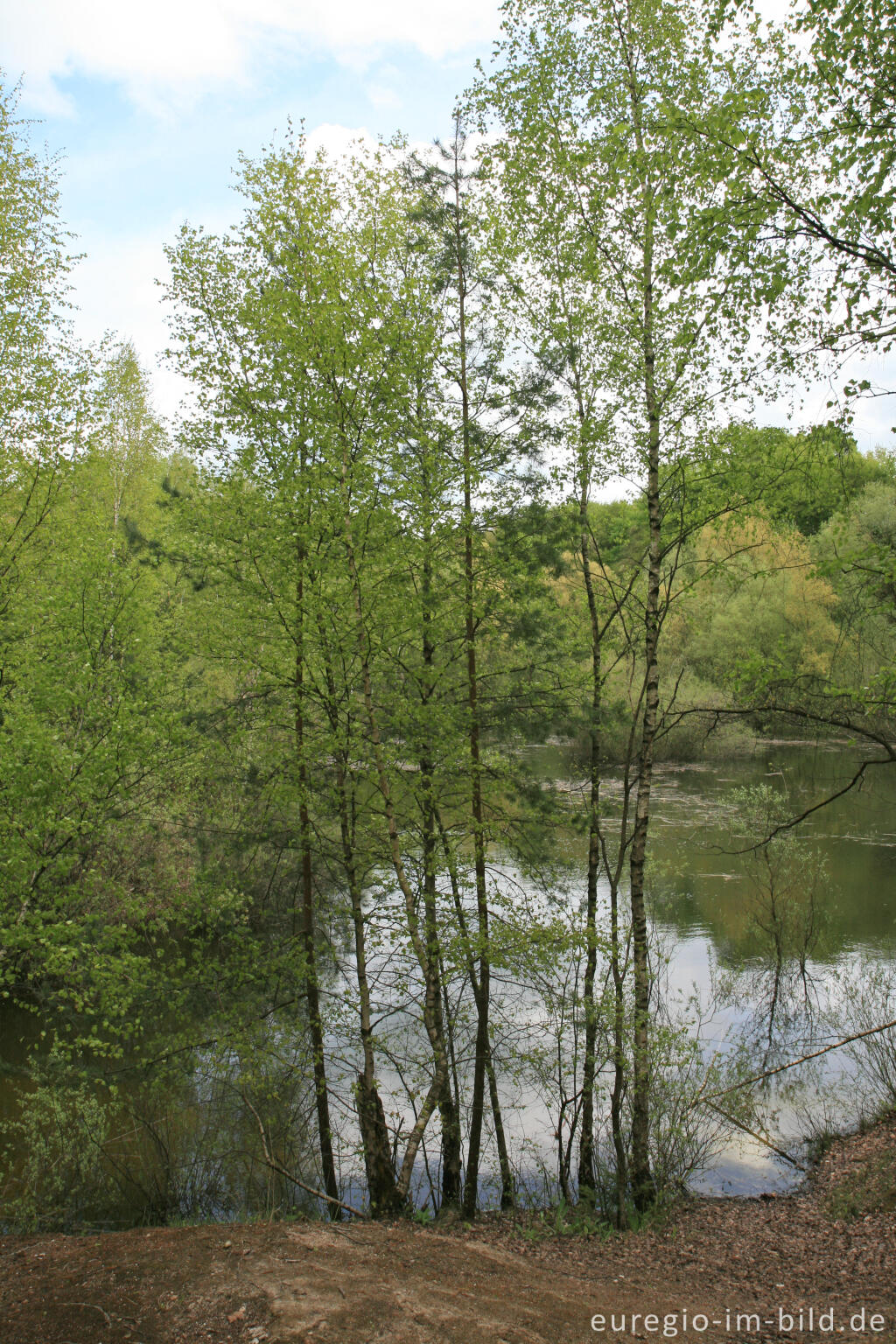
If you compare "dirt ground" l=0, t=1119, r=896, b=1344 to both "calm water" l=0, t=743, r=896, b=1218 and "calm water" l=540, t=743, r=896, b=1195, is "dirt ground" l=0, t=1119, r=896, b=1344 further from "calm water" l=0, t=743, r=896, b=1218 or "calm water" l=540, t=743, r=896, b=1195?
"calm water" l=540, t=743, r=896, b=1195

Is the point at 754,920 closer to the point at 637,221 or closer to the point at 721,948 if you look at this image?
the point at 721,948

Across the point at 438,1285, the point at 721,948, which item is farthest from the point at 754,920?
the point at 438,1285

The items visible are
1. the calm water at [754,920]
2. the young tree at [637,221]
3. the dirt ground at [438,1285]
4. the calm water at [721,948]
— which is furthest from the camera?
the calm water at [754,920]

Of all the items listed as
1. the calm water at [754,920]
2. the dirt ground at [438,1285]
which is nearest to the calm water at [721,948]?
the calm water at [754,920]

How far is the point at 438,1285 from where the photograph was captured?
16.5 ft

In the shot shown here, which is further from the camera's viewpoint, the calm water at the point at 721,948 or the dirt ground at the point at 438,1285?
the calm water at the point at 721,948

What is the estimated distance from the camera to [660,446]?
762cm

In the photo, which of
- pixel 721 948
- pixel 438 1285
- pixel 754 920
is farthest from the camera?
pixel 754 920

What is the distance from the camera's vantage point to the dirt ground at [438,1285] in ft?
14.4

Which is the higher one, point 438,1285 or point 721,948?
point 721,948

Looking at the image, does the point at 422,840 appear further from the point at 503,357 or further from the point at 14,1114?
the point at 14,1114

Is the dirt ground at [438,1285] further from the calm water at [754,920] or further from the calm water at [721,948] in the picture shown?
the calm water at [754,920]

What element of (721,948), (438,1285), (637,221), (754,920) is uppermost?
(637,221)

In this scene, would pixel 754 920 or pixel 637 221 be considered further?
pixel 754 920
